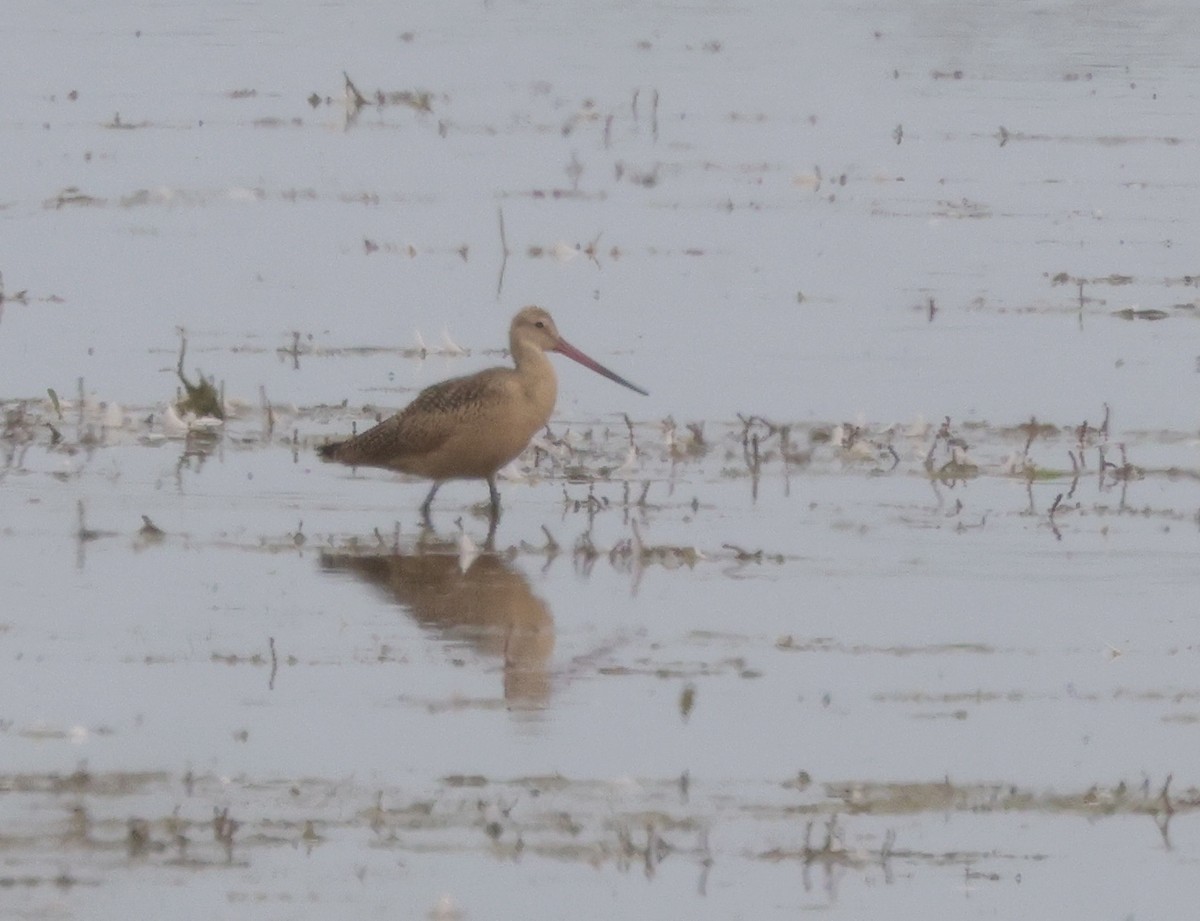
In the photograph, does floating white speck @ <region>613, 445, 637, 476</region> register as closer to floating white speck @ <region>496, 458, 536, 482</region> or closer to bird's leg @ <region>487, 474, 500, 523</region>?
floating white speck @ <region>496, 458, 536, 482</region>

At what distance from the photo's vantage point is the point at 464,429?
1353cm

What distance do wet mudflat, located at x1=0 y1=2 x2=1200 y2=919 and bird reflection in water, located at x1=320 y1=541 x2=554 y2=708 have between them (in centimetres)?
3

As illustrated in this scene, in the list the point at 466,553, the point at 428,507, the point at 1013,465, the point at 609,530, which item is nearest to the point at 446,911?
the point at 466,553

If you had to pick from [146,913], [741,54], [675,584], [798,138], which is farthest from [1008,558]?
[741,54]

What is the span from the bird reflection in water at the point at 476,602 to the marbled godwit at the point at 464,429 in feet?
1.80

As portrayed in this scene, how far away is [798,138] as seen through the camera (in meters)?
28.4

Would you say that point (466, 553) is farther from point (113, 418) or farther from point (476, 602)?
point (113, 418)

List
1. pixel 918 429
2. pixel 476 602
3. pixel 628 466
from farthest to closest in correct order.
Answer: pixel 918 429, pixel 628 466, pixel 476 602

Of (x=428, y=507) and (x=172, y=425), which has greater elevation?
(x=172, y=425)

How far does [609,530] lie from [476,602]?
1.36 meters

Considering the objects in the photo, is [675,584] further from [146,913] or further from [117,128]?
[117,128]

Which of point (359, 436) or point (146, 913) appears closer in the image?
point (146, 913)

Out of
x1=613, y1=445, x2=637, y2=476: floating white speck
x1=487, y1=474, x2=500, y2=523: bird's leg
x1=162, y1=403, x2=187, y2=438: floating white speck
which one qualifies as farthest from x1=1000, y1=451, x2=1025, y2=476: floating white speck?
x1=162, y1=403, x2=187, y2=438: floating white speck

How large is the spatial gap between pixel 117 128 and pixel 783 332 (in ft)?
35.0
